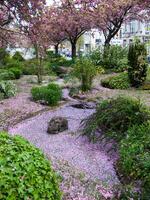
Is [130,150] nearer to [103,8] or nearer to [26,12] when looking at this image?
[26,12]

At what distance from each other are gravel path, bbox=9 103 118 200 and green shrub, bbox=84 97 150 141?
0.39 meters

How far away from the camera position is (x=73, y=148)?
7633 millimetres

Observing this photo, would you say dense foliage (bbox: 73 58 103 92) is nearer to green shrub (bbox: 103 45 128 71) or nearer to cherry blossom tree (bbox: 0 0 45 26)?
cherry blossom tree (bbox: 0 0 45 26)

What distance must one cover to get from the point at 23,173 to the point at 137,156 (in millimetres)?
2548

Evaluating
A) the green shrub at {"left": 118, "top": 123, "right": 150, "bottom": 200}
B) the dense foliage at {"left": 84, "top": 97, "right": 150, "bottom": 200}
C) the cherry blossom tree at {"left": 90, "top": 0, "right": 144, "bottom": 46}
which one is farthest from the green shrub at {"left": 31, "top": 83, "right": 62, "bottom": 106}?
the cherry blossom tree at {"left": 90, "top": 0, "right": 144, "bottom": 46}

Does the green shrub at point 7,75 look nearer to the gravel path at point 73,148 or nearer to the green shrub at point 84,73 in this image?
the green shrub at point 84,73

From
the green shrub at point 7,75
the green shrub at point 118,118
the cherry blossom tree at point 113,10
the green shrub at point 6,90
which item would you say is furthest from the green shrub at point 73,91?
the cherry blossom tree at point 113,10

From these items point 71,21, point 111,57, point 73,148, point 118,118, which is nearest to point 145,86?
point 111,57

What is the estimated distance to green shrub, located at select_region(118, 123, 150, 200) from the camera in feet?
18.5

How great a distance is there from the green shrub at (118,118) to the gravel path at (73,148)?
1.27ft

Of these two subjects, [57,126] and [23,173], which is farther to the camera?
[57,126]

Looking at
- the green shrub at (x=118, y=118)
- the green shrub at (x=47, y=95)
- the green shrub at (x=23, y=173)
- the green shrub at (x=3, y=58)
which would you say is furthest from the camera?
the green shrub at (x=3, y=58)

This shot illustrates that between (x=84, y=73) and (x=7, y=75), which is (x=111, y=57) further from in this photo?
(x=84, y=73)

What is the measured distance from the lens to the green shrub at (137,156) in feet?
18.5
